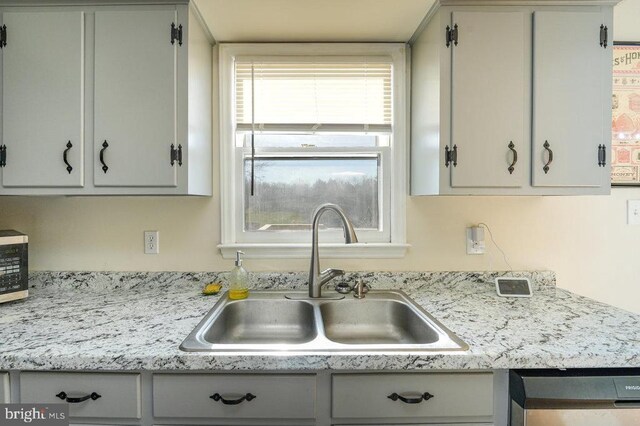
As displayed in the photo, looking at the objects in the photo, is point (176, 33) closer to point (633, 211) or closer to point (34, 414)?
point (34, 414)

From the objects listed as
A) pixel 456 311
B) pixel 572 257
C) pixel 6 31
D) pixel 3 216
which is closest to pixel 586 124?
pixel 572 257

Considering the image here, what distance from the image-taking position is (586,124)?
4.77 ft

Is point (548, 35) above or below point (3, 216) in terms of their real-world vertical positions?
above

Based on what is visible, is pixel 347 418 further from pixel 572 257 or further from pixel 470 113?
pixel 572 257

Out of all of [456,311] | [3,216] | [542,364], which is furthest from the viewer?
[3,216]

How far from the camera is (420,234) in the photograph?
5.97 feet

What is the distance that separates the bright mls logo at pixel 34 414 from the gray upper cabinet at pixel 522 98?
5.09 feet

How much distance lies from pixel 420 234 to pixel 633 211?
1148 millimetres

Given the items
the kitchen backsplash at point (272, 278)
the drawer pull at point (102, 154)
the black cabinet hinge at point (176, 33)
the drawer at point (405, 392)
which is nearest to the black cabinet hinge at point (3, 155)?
the drawer pull at point (102, 154)

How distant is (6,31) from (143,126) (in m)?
0.73

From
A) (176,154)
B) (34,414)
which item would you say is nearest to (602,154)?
(176,154)

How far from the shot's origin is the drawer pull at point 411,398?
1.03 metres

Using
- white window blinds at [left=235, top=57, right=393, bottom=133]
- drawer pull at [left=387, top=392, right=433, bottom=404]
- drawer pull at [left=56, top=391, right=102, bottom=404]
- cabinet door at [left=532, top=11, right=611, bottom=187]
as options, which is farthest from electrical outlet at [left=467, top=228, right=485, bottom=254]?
drawer pull at [left=56, top=391, right=102, bottom=404]

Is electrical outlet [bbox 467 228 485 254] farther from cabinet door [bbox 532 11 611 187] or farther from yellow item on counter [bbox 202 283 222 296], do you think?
yellow item on counter [bbox 202 283 222 296]
